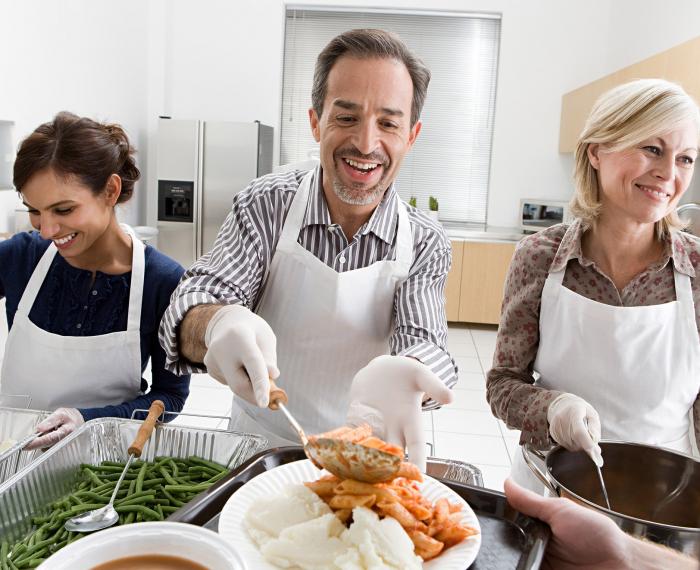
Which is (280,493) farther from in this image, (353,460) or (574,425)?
(574,425)

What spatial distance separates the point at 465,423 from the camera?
3.87 meters

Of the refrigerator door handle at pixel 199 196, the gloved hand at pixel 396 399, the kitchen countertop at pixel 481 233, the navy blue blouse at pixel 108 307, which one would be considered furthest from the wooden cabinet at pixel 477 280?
the gloved hand at pixel 396 399

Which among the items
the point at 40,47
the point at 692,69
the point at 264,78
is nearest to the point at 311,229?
the point at 692,69

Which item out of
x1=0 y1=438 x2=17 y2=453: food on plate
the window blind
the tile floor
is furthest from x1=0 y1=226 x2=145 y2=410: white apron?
the window blind

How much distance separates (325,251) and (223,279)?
0.90 ft

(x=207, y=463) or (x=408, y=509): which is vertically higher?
(x=408, y=509)

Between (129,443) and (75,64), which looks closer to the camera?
(129,443)

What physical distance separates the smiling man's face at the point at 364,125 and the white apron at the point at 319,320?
138mm

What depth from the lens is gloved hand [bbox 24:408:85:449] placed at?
1.23 meters

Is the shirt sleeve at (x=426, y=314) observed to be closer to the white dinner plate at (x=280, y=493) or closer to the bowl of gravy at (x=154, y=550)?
the white dinner plate at (x=280, y=493)

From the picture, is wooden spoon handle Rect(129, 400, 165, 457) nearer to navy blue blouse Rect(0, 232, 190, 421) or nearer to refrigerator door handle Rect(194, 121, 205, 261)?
navy blue blouse Rect(0, 232, 190, 421)

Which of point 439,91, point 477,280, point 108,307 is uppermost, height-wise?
point 439,91

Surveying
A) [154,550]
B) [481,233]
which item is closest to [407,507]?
[154,550]

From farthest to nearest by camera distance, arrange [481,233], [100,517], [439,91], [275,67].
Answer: [439,91] < [275,67] < [481,233] < [100,517]
